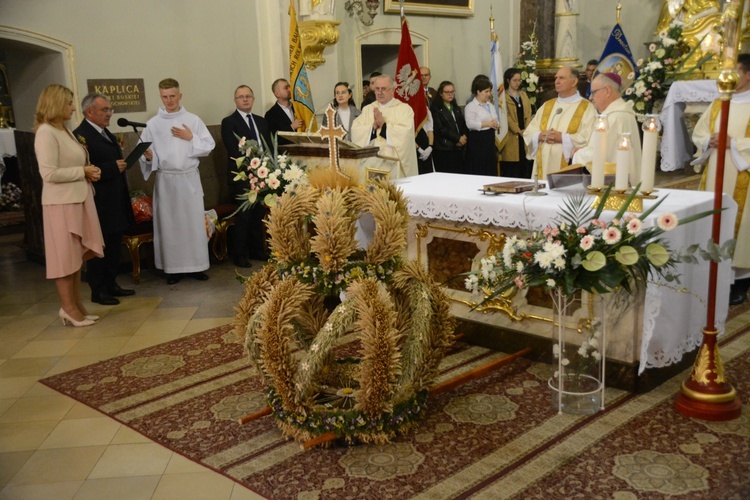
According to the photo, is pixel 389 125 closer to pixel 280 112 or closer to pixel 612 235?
pixel 280 112

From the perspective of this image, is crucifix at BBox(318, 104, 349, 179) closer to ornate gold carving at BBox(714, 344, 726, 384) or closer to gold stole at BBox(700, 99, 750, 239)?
ornate gold carving at BBox(714, 344, 726, 384)

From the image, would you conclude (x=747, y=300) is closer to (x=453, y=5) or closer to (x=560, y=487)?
(x=560, y=487)

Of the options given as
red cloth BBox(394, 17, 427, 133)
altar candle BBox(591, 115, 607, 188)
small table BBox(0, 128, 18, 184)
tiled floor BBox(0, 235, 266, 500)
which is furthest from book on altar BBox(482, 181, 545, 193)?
small table BBox(0, 128, 18, 184)

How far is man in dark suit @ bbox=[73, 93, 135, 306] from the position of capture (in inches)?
252

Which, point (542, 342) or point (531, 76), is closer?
point (542, 342)

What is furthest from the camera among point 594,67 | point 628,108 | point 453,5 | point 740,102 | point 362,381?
point 594,67

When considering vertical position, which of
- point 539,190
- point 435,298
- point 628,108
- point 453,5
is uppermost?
point 453,5

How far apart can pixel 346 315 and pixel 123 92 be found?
4824mm

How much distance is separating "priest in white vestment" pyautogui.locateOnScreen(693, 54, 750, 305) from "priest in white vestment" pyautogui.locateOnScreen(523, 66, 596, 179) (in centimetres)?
89

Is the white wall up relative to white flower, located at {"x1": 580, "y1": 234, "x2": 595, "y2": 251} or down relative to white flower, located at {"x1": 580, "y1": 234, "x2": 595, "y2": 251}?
up

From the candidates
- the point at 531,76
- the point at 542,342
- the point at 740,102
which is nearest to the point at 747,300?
the point at 740,102

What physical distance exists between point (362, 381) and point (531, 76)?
813cm

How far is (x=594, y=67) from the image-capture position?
1150cm

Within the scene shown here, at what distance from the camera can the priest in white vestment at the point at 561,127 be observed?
19.8ft
